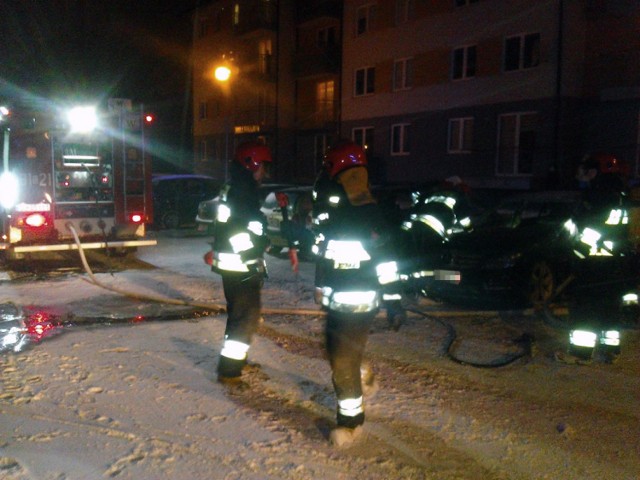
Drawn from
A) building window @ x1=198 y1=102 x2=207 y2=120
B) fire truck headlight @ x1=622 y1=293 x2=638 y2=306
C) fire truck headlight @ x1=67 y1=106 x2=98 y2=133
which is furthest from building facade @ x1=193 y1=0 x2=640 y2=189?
fire truck headlight @ x1=622 y1=293 x2=638 y2=306

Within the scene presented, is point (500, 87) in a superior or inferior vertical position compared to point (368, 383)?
superior

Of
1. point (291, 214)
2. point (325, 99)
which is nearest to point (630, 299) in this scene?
point (291, 214)

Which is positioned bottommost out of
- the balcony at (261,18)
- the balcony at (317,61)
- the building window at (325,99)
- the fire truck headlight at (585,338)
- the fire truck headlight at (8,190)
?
the fire truck headlight at (585,338)

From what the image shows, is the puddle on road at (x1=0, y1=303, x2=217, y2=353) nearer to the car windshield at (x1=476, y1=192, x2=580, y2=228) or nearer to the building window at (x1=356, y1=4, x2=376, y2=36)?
the car windshield at (x1=476, y1=192, x2=580, y2=228)

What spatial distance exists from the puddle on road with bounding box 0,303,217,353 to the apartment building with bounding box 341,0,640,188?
15.2 metres

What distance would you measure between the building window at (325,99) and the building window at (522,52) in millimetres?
10724

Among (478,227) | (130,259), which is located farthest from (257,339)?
(130,259)

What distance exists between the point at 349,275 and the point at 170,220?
1344 cm

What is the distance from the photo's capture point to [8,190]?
982 centimetres

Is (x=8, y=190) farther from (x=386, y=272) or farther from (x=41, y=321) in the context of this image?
(x=386, y=272)

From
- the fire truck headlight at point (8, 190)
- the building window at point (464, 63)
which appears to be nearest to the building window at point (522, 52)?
the building window at point (464, 63)

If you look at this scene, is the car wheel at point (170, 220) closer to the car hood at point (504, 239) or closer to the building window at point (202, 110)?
the car hood at point (504, 239)

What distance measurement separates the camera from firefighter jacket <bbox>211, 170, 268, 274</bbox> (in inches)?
198

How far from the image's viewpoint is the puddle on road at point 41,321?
6402 millimetres
